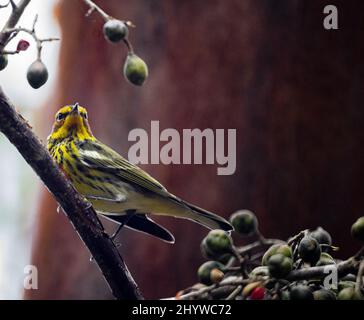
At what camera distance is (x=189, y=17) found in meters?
1.33

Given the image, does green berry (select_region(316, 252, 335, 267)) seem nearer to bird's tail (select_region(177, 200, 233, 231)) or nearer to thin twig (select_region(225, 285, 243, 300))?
thin twig (select_region(225, 285, 243, 300))

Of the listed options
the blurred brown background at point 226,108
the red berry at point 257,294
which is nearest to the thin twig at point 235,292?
the red berry at point 257,294

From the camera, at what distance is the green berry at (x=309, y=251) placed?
0.71 meters

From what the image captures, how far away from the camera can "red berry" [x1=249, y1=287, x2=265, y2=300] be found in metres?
0.70

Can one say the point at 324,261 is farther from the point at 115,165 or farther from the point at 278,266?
the point at 115,165

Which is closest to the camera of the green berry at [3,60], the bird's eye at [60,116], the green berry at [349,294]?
the green berry at [349,294]

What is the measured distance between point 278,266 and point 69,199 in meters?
0.29

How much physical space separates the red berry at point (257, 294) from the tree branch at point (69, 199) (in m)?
0.21

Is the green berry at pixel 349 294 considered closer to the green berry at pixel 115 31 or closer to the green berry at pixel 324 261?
the green berry at pixel 324 261

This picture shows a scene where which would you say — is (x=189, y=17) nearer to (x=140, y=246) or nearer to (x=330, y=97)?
(x=330, y=97)

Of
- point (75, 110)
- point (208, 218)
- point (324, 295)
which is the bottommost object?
point (324, 295)

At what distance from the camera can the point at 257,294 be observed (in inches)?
28.0

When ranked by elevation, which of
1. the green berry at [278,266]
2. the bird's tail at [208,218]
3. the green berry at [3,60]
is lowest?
the green berry at [278,266]

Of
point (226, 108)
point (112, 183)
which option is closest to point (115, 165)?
point (112, 183)
